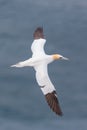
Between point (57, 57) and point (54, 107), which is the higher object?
point (57, 57)

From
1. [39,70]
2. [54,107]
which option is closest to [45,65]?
[39,70]

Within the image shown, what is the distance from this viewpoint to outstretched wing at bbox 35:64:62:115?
4675 centimetres

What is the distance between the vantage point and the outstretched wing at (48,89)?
4675cm

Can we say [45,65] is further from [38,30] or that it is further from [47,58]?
[38,30]

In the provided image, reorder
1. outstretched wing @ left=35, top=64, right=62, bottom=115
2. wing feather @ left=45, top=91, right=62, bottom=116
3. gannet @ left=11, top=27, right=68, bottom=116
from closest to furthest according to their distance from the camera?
wing feather @ left=45, top=91, right=62, bottom=116, outstretched wing @ left=35, top=64, right=62, bottom=115, gannet @ left=11, top=27, right=68, bottom=116

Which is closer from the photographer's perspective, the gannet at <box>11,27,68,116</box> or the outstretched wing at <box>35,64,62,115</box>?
the outstretched wing at <box>35,64,62,115</box>

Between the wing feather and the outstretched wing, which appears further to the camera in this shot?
the outstretched wing

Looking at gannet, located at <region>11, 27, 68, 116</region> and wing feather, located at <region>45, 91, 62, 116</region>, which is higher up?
gannet, located at <region>11, 27, 68, 116</region>

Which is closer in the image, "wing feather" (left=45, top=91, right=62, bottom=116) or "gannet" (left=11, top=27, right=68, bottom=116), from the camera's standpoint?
"wing feather" (left=45, top=91, right=62, bottom=116)

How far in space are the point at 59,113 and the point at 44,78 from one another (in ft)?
10.7

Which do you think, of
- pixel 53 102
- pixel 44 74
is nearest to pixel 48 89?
pixel 53 102

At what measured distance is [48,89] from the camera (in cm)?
4734

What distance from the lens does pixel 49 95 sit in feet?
155

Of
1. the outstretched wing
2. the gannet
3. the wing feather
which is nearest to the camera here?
the wing feather
